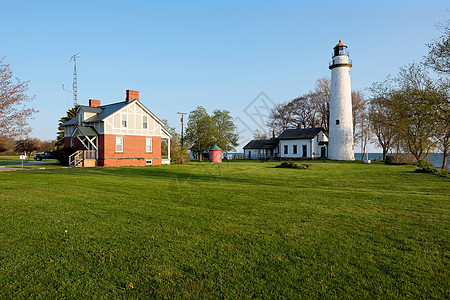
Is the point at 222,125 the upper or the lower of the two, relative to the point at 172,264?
upper

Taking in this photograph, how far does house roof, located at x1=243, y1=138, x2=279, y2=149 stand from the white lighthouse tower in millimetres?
13511

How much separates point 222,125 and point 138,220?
47432mm

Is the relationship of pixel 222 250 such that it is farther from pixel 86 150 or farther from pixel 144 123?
pixel 144 123

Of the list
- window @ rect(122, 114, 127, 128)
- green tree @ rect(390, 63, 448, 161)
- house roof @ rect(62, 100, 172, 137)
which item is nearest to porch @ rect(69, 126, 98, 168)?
house roof @ rect(62, 100, 172, 137)

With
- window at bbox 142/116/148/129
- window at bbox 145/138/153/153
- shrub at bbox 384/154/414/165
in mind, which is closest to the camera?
window at bbox 142/116/148/129

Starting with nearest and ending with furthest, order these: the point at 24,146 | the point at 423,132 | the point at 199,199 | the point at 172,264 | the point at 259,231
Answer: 1. the point at 172,264
2. the point at 259,231
3. the point at 199,199
4. the point at 423,132
5. the point at 24,146

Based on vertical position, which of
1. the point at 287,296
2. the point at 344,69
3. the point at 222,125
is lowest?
the point at 287,296

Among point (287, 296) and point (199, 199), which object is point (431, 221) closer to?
point (287, 296)

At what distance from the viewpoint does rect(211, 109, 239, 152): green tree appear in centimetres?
5247

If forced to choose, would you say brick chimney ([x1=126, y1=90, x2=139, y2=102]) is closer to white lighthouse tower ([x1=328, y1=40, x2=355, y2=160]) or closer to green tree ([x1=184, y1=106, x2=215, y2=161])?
green tree ([x1=184, y1=106, x2=215, y2=161])

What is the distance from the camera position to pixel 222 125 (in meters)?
54.0

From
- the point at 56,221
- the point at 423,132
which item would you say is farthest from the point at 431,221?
the point at 423,132

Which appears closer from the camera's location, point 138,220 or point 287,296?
point 287,296

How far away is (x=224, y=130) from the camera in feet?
177
